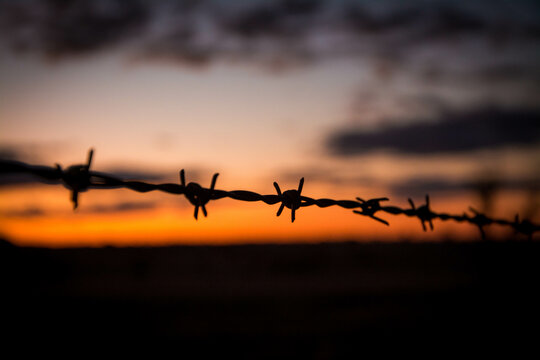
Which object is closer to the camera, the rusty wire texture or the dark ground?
the rusty wire texture

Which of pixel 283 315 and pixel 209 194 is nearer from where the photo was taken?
pixel 209 194

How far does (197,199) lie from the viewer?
5.99 ft

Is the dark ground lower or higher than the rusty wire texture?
lower

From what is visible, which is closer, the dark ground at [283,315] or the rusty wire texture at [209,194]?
the rusty wire texture at [209,194]

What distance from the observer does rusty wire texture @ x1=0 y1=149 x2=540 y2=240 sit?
1.40m

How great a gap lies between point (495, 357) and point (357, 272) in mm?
37148

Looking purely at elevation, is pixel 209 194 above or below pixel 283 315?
above

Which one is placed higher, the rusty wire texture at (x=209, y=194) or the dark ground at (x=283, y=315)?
the rusty wire texture at (x=209, y=194)

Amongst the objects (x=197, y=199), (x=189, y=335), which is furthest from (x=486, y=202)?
(x=197, y=199)

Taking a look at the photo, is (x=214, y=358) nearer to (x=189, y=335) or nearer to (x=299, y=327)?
(x=189, y=335)

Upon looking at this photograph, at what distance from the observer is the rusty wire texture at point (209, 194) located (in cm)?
140

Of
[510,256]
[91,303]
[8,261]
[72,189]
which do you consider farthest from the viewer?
[510,256]

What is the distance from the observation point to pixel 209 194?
1.86m

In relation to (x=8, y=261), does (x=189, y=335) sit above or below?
below
